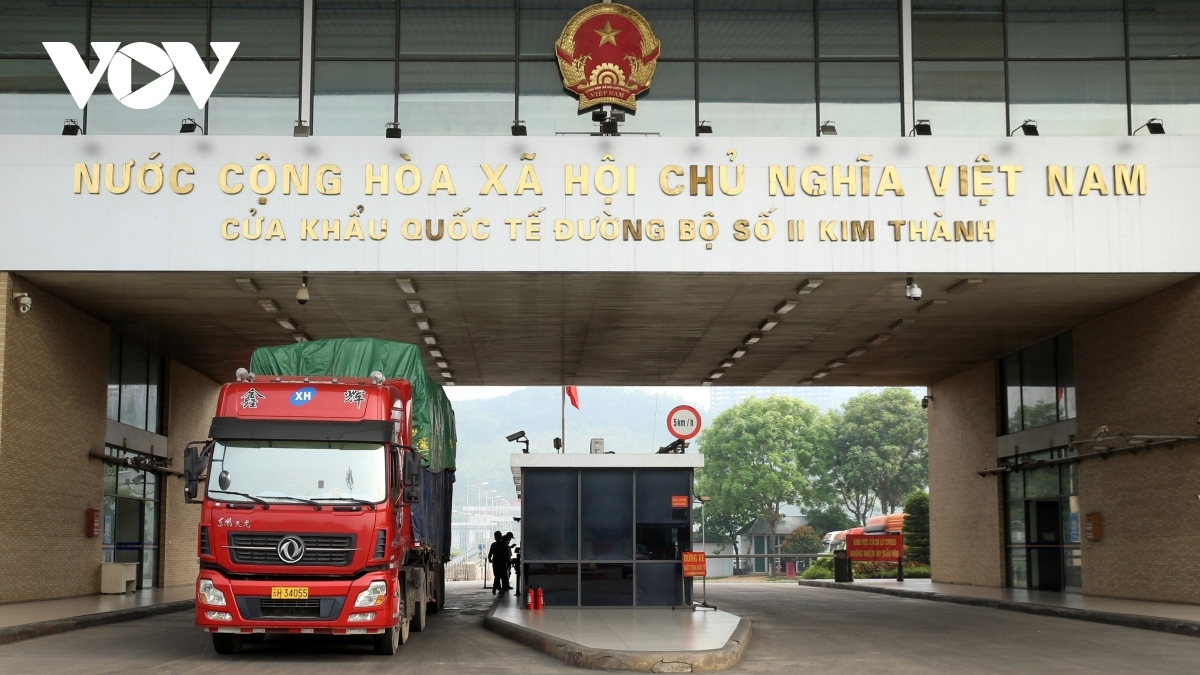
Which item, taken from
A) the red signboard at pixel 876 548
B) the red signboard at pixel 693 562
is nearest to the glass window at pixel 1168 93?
the red signboard at pixel 693 562

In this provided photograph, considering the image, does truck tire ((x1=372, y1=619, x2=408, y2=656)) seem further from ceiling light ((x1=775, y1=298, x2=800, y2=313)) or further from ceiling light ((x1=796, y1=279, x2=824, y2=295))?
ceiling light ((x1=775, y1=298, x2=800, y2=313))

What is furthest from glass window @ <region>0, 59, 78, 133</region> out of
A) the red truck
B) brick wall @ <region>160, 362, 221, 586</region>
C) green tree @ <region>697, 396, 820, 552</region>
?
green tree @ <region>697, 396, 820, 552</region>

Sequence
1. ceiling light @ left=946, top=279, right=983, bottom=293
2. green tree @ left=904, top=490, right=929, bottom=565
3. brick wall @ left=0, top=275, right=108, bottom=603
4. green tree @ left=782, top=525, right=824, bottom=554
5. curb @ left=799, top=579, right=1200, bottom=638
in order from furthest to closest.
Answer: green tree @ left=782, top=525, right=824, bottom=554, green tree @ left=904, top=490, right=929, bottom=565, ceiling light @ left=946, top=279, right=983, bottom=293, brick wall @ left=0, top=275, right=108, bottom=603, curb @ left=799, top=579, right=1200, bottom=638

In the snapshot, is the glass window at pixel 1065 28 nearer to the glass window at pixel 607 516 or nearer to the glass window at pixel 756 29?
the glass window at pixel 756 29

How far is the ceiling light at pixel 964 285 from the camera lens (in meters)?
21.3

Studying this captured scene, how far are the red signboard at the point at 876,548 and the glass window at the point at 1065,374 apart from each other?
33.3 feet

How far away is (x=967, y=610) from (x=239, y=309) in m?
16.0

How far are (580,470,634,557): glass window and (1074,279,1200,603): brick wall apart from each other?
9856mm

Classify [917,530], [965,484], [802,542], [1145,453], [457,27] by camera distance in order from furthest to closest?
[802,542]
[917,530]
[965,484]
[1145,453]
[457,27]

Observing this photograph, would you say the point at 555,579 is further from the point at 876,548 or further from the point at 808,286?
the point at 876,548

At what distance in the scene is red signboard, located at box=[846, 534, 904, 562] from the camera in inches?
1462

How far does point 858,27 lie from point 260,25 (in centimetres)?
1119

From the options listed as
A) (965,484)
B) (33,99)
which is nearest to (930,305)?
(965,484)

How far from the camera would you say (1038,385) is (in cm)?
2948
